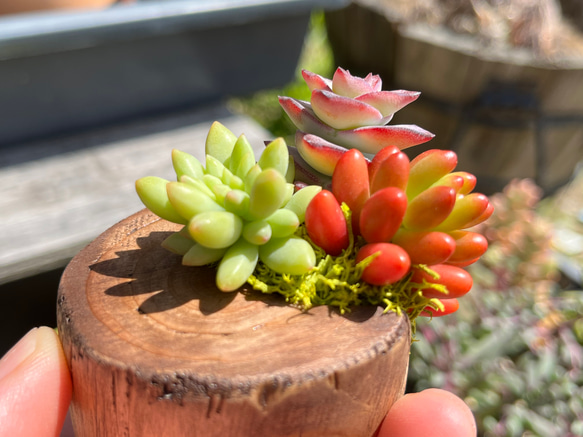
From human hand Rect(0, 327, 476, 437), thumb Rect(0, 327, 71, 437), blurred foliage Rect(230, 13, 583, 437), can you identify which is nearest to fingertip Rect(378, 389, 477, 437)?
human hand Rect(0, 327, 476, 437)

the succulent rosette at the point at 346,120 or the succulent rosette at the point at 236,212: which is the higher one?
the succulent rosette at the point at 346,120

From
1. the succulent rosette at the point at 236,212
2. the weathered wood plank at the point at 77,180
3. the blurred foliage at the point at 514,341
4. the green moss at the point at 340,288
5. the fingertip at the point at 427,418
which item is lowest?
the blurred foliage at the point at 514,341

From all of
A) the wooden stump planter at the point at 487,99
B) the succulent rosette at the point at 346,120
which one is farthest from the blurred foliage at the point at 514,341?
the succulent rosette at the point at 346,120

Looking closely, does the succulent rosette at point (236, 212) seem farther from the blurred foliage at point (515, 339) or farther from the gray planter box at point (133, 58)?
the gray planter box at point (133, 58)

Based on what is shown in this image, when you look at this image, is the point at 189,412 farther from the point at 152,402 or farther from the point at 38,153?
the point at 38,153

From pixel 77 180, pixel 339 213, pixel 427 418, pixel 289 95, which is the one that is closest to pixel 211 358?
pixel 339 213

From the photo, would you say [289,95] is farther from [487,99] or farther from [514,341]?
[514,341]
